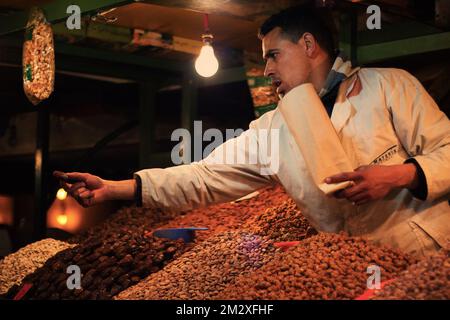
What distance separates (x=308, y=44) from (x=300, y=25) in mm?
77

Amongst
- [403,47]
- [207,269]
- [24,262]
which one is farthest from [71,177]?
[403,47]

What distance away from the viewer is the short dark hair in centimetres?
260

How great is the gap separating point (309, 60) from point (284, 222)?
0.71 metres

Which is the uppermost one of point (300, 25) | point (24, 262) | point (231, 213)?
point (300, 25)

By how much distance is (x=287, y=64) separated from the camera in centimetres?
260

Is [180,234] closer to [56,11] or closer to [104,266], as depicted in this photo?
[104,266]

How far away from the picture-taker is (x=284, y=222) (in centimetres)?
291

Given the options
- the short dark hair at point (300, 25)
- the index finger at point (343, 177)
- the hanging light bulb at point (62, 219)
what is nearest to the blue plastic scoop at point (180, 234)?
the short dark hair at point (300, 25)

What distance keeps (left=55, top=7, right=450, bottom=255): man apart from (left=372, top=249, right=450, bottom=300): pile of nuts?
1.11ft

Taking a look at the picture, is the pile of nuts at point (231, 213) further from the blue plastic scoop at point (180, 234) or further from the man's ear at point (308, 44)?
the man's ear at point (308, 44)

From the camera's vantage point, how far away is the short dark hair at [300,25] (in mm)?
2604

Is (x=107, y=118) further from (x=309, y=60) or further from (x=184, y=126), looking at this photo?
(x=309, y=60)
